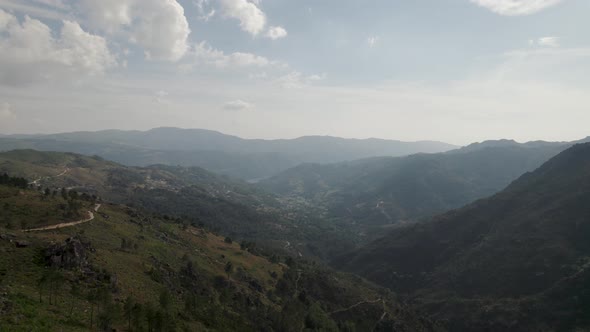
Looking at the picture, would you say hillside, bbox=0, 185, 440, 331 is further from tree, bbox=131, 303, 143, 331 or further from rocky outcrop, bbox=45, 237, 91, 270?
tree, bbox=131, 303, 143, 331

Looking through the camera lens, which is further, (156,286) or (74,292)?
(156,286)

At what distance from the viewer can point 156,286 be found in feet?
250

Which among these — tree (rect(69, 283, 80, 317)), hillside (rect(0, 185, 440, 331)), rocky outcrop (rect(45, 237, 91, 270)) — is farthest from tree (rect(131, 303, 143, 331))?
rocky outcrop (rect(45, 237, 91, 270))

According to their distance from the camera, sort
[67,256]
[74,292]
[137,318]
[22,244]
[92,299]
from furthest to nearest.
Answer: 1. [67,256]
2. [22,244]
3. [74,292]
4. [92,299]
5. [137,318]

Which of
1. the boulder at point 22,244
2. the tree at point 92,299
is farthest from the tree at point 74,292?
the boulder at point 22,244

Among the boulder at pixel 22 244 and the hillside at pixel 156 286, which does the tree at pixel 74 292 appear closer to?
the hillside at pixel 156 286

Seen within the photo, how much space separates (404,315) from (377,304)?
476 inches

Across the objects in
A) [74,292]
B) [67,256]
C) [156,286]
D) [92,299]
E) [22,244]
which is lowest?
[156,286]

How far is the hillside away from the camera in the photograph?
49.7 meters

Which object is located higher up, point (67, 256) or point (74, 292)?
point (67, 256)

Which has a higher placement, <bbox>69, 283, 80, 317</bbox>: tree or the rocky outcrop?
the rocky outcrop

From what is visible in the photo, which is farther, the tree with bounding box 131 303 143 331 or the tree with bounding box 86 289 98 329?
the tree with bounding box 131 303 143 331

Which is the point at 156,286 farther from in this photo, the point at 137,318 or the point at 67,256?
the point at 137,318

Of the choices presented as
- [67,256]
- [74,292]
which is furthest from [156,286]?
[74,292]
